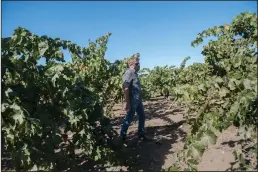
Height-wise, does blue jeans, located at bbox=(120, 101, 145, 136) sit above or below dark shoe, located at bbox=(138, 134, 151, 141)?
above

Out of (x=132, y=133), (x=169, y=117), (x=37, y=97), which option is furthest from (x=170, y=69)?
(x=37, y=97)

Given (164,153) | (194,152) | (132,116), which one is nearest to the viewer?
(194,152)

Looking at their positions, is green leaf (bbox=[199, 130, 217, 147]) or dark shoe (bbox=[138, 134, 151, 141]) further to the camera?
dark shoe (bbox=[138, 134, 151, 141])

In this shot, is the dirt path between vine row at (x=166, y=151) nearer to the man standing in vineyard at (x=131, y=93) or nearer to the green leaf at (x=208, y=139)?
the man standing in vineyard at (x=131, y=93)

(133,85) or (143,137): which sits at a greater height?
(133,85)

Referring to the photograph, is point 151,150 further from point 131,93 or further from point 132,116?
point 131,93

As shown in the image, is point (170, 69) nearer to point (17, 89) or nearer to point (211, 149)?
point (211, 149)

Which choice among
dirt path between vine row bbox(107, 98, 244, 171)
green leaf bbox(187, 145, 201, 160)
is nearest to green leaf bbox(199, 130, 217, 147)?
green leaf bbox(187, 145, 201, 160)

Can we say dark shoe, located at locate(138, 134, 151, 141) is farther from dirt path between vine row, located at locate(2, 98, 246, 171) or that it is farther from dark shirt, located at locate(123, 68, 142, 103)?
dark shirt, located at locate(123, 68, 142, 103)

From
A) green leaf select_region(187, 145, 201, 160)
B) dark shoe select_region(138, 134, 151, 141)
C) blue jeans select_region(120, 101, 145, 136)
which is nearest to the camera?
green leaf select_region(187, 145, 201, 160)

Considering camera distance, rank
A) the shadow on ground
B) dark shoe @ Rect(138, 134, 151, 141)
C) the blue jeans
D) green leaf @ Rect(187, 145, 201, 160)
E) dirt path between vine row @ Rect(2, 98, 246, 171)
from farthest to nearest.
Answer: dark shoe @ Rect(138, 134, 151, 141)
the blue jeans
the shadow on ground
dirt path between vine row @ Rect(2, 98, 246, 171)
green leaf @ Rect(187, 145, 201, 160)

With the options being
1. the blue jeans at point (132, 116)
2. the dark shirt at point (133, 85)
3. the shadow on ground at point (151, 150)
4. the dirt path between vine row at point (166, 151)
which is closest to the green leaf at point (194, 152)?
the dirt path between vine row at point (166, 151)

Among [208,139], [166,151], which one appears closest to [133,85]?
[166,151]

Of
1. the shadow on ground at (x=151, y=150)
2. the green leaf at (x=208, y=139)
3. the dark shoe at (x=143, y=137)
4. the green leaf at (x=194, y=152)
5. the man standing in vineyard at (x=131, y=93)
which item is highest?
the man standing in vineyard at (x=131, y=93)
